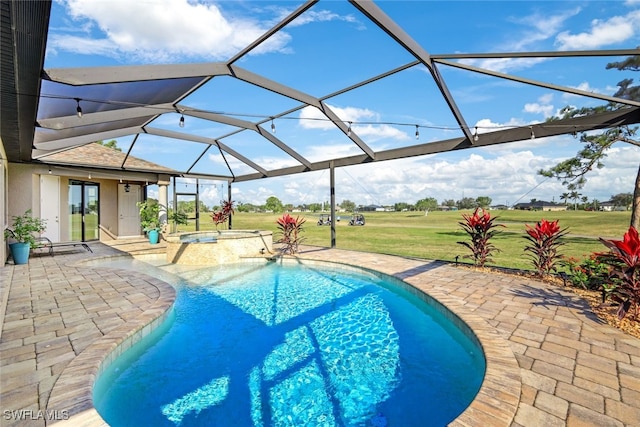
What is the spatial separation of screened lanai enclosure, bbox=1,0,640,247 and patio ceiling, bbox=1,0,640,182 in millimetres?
19

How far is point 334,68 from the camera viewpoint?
6.75 m

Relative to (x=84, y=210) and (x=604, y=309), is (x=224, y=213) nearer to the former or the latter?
(x=84, y=210)

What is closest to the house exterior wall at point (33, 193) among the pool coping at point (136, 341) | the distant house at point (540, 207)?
the pool coping at point (136, 341)

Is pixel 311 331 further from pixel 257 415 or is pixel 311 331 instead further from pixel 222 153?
pixel 222 153

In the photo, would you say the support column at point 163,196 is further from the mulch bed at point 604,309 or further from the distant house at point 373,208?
the distant house at point 373,208

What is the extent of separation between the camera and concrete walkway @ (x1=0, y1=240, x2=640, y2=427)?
2258 millimetres

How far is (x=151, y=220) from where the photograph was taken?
42.9ft

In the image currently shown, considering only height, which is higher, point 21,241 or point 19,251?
point 21,241

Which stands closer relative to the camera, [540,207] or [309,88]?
[309,88]

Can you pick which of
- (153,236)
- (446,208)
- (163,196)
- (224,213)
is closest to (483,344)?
(153,236)

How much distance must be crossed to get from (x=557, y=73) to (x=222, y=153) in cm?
1096

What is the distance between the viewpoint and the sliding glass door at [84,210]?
41.4ft

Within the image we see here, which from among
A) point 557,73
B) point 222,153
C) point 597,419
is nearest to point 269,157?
point 222,153

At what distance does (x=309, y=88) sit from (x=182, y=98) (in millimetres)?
2918
